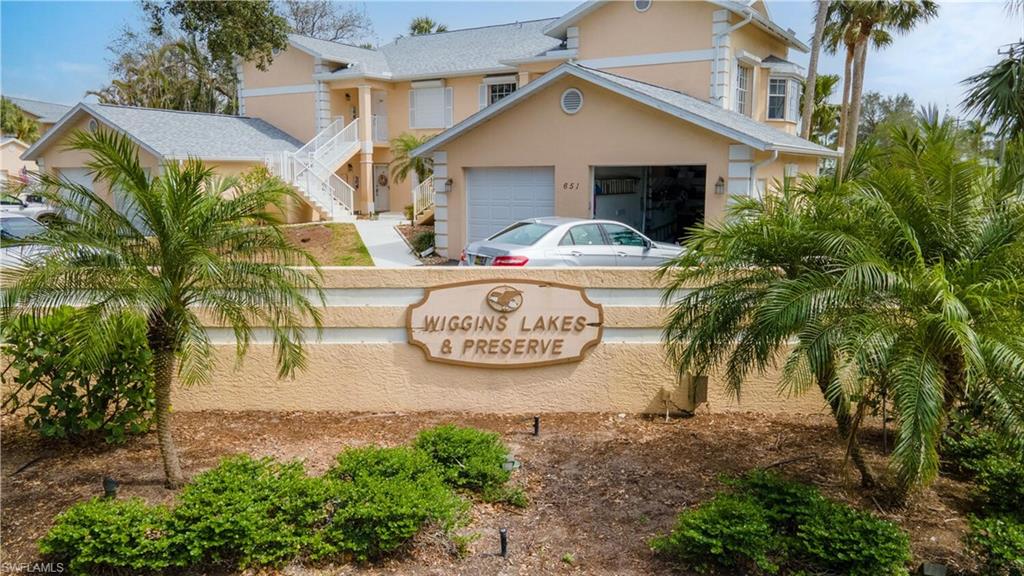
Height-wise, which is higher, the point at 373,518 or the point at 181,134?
the point at 181,134

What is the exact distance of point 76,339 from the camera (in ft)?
16.3

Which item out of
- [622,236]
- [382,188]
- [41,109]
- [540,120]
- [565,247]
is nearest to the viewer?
[565,247]

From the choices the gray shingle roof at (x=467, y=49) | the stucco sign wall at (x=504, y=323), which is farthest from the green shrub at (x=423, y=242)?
the stucco sign wall at (x=504, y=323)

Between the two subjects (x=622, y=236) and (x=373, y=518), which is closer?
(x=373, y=518)

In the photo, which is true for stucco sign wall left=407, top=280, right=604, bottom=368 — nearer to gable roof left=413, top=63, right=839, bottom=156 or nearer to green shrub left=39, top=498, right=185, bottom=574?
green shrub left=39, top=498, right=185, bottom=574

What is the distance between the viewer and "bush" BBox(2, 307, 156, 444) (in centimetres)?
631

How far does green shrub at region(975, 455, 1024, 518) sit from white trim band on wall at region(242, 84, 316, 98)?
26239 millimetres

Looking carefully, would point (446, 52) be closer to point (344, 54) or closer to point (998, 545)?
point (344, 54)

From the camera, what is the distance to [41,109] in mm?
60000

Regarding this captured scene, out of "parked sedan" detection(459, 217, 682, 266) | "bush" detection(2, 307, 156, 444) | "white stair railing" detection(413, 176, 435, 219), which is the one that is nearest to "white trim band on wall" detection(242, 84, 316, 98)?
"white stair railing" detection(413, 176, 435, 219)

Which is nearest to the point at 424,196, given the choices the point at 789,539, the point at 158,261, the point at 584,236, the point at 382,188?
the point at 382,188

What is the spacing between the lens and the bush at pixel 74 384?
6.31m

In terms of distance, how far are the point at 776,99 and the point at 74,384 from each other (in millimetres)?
21050

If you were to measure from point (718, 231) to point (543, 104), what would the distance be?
11.3m
